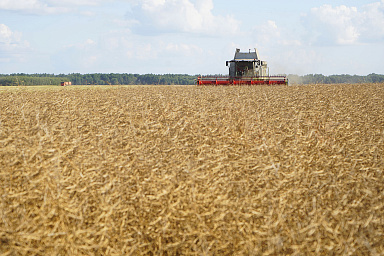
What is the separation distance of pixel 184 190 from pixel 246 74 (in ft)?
76.0

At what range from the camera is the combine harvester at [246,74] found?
26.5m

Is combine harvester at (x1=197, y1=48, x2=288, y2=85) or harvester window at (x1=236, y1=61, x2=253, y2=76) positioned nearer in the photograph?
combine harvester at (x1=197, y1=48, x2=288, y2=85)

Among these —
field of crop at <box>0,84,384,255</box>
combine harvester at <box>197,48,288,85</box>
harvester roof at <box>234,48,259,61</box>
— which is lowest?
field of crop at <box>0,84,384,255</box>

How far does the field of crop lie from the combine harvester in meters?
17.3

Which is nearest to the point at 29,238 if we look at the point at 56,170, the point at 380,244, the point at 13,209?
the point at 13,209

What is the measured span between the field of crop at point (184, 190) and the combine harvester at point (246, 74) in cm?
1733

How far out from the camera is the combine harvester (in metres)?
26.5

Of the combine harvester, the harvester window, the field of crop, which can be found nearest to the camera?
the field of crop

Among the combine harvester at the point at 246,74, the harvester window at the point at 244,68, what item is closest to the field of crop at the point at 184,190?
the combine harvester at the point at 246,74

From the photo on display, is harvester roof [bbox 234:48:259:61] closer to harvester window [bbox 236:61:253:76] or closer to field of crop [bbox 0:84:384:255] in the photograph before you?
harvester window [bbox 236:61:253:76]

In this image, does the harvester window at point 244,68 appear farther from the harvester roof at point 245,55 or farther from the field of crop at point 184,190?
the field of crop at point 184,190

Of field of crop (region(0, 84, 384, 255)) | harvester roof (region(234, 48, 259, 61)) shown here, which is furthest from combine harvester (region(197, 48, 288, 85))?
field of crop (region(0, 84, 384, 255))

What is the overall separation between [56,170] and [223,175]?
280 centimetres

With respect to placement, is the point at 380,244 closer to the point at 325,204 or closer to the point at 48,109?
the point at 325,204
